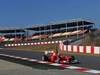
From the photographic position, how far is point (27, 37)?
101 meters

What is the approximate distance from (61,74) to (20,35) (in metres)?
96.0

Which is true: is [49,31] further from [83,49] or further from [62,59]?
[62,59]

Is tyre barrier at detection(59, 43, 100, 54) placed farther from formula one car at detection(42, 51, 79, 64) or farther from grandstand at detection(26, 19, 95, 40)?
grandstand at detection(26, 19, 95, 40)

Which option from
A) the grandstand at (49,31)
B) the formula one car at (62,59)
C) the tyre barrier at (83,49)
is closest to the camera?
the formula one car at (62,59)

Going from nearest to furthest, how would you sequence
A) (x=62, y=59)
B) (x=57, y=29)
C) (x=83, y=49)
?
(x=62, y=59) < (x=83, y=49) < (x=57, y=29)

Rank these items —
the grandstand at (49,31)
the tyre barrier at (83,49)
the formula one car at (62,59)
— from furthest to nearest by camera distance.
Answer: the grandstand at (49,31) → the tyre barrier at (83,49) → the formula one car at (62,59)

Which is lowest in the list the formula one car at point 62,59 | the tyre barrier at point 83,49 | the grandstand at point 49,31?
the formula one car at point 62,59

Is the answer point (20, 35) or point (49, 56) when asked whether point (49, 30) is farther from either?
point (49, 56)

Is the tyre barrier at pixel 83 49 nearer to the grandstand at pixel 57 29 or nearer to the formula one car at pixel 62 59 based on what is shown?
the formula one car at pixel 62 59

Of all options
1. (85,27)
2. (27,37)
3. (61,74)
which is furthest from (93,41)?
(27,37)

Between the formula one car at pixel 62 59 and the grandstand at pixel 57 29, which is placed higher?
the grandstand at pixel 57 29

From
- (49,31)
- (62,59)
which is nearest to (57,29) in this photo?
(49,31)

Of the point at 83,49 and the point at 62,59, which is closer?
the point at 62,59

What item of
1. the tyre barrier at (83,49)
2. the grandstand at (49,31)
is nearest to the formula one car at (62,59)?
the tyre barrier at (83,49)
